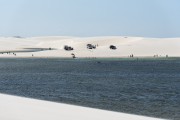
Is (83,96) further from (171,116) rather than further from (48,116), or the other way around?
(48,116)

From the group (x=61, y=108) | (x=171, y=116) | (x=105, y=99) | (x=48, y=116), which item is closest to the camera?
(x=48, y=116)

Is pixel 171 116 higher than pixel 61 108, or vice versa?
pixel 61 108

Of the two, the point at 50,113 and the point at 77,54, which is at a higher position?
the point at 50,113

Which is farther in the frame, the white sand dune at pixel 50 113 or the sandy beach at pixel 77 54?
the sandy beach at pixel 77 54

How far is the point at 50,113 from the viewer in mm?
11992

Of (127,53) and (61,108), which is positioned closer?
(61,108)

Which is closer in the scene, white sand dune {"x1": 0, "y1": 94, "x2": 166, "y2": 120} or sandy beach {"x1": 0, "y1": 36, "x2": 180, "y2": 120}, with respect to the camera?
white sand dune {"x1": 0, "y1": 94, "x2": 166, "y2": 120}

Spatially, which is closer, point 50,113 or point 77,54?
point 50,113

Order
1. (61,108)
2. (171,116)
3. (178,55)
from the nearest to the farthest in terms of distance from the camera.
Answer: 1. (61,108)
2. (171,116)
3. (178,55)

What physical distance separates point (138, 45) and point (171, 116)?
4924 inches

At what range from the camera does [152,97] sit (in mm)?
27641

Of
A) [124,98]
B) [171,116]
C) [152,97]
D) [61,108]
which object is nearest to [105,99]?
[124,98]

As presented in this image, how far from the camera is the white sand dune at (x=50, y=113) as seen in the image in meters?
11.2

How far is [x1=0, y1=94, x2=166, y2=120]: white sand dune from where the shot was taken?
36.6 feet
